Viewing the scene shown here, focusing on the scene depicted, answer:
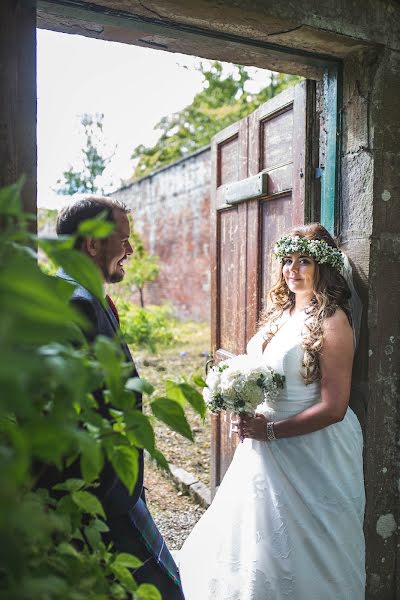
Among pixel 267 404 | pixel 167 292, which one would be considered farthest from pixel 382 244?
pixel 167 292

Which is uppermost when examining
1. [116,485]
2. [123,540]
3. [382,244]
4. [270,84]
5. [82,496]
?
[270,84]

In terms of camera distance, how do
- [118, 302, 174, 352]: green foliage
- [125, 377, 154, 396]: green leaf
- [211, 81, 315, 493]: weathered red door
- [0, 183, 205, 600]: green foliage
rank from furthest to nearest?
[118, 302, 174, 352]: green foliage
[211, 81, 315, 493]: weathered red door
[125, 377, 154, 396]: green leaf
[0, 183, 205, 600]: green foliage

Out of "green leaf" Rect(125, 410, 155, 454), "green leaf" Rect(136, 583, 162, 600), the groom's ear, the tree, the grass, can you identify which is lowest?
the grass

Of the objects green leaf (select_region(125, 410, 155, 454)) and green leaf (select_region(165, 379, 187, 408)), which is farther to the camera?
green leaf (select_region(165, 379, 187, 408))

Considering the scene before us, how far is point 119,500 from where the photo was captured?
1985mm

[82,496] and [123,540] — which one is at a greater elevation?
[82,496]

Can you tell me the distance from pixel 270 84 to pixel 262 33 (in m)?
17.2

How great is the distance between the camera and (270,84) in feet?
60.8

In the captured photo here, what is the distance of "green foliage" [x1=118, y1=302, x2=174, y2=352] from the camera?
10.9 meters

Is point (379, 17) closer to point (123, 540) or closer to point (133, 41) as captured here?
point (133, 41)

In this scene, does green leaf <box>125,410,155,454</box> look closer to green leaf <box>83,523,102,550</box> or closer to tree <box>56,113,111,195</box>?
green leaf <box>83,523,102,550</box>

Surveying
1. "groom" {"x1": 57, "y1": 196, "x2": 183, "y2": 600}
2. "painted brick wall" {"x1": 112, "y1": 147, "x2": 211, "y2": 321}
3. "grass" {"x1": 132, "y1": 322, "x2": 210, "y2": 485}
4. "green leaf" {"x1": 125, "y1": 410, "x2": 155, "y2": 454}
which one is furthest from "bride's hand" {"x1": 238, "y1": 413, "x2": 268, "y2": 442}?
"painted brick wall" {"x1": 112, "y1": 147, "x2": 211, "y2": 321}

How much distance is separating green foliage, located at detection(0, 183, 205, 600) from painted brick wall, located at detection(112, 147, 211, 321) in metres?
11.7

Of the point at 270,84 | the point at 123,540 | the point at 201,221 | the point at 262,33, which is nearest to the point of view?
the point at 123,540
